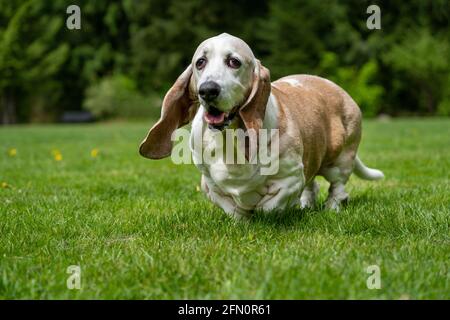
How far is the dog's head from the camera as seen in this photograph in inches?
129

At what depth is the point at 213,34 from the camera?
36438 millimetres

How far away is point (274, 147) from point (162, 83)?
34718 millimetres

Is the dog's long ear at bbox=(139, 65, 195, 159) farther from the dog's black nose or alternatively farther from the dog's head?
the dog's black nose

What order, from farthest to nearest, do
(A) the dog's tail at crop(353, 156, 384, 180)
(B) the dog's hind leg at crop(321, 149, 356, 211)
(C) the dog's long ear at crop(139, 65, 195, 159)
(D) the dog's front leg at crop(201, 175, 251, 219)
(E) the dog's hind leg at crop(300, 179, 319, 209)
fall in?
(A) the dog's tail at crop(353, 156, 384, 180)
(E) the dog's hind leg at crop(300, 179, 319, 209)
(B) the dog's hind leg at crop(321, 149, 356, 211)
(D) the dog's front leg at crop(201, 175, 251, 219)
(C) the dog's long ear at crop(139, 65, 195, 159)

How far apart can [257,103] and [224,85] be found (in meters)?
0.33

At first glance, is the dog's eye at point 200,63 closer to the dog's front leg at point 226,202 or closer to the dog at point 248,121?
the dog at point 248,121

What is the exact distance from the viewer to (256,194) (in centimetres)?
386

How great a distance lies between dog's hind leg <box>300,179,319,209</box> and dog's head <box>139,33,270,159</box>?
57.8 inches

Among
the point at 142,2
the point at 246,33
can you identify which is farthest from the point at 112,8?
the point at 246,33

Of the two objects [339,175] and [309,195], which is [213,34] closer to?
Answer: [309,195]

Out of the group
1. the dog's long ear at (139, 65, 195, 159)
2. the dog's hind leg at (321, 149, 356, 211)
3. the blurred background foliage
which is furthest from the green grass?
the blurred background foliage

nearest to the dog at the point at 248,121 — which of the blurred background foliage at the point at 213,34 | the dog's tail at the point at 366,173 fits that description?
the dog's tail at the point at 366,173

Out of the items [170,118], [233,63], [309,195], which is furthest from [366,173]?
[233,63]
